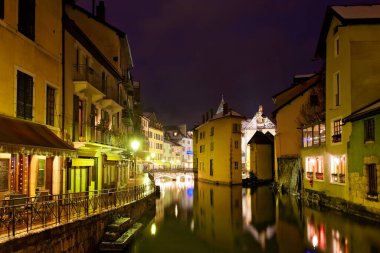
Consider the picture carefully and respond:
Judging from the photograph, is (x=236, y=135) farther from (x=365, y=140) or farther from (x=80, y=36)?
(x=80, y=36)

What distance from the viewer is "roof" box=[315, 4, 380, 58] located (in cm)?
2678

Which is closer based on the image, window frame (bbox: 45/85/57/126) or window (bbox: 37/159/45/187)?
window (bbox: 37/159/45/187)

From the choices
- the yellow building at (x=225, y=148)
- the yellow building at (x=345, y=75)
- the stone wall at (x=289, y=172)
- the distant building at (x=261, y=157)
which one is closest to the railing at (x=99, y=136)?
the yellow building at (x=345, y=75)

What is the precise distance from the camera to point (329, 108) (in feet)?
99.4

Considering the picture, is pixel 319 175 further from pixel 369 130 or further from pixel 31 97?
pixel 31 97

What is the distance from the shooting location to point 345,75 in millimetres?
27188

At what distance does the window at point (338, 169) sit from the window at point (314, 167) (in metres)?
2.26

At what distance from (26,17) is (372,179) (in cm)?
2008

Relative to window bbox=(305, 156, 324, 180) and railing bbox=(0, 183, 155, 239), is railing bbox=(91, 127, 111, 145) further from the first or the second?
window bbox=(305, 156, 324, 180)

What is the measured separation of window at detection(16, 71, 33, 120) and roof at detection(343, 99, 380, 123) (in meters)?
17.6

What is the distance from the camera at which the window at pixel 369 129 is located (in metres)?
22.9

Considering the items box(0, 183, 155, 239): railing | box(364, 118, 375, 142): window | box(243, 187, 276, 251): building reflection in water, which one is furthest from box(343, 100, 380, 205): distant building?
box(0, 183, 155, 239): railing

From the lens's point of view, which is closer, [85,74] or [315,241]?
[315,241]

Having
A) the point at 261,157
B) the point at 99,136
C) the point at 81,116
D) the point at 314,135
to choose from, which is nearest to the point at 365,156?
the point at 314,135
